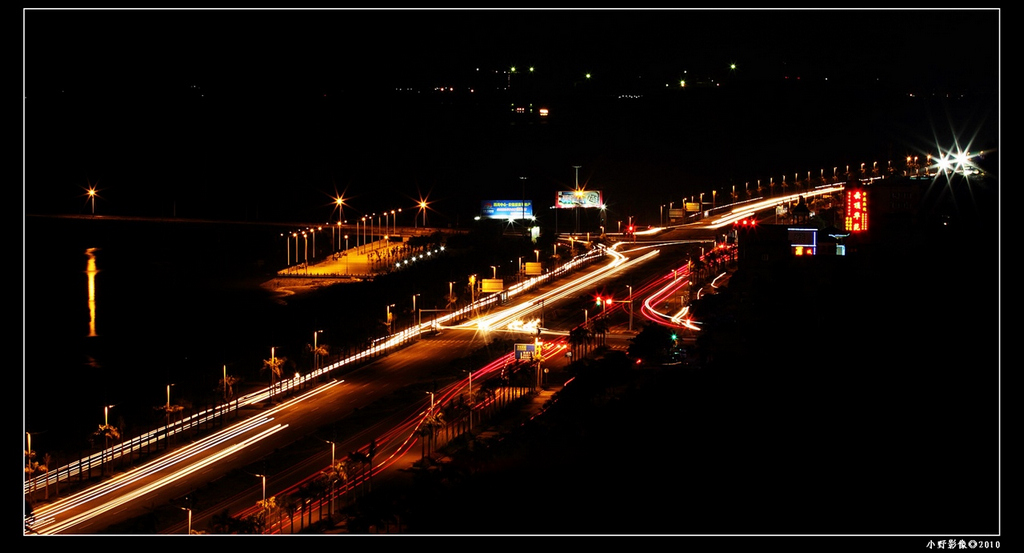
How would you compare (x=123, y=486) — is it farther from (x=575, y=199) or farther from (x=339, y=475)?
(x=575, y=199)

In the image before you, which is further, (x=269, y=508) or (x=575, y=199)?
(x=575, y=199)

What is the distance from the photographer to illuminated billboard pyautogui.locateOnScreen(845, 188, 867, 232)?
24159 millimetres

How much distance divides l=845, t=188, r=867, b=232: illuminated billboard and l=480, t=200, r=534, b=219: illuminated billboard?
15.1 metres

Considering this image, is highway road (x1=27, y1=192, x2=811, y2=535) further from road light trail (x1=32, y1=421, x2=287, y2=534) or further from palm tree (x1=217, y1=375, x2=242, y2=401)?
palm tree (x1=217, y1=375, x2=242, y2=401)

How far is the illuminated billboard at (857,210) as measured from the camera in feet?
79.3

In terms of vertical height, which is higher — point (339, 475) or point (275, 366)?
point (275, 366)

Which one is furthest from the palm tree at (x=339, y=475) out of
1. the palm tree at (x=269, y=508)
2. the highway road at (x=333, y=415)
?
the palm tree at (x=269, y=508)

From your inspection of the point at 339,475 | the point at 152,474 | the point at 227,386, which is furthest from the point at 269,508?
the point at 227,386

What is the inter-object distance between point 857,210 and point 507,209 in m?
16.3

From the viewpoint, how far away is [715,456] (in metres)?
11.1

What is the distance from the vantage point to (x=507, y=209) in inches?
1512

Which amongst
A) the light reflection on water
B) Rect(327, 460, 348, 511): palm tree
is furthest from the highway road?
the light reflection on water

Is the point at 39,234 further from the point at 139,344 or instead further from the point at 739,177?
the point at 739,177

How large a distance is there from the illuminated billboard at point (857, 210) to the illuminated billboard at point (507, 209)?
15.1 m
